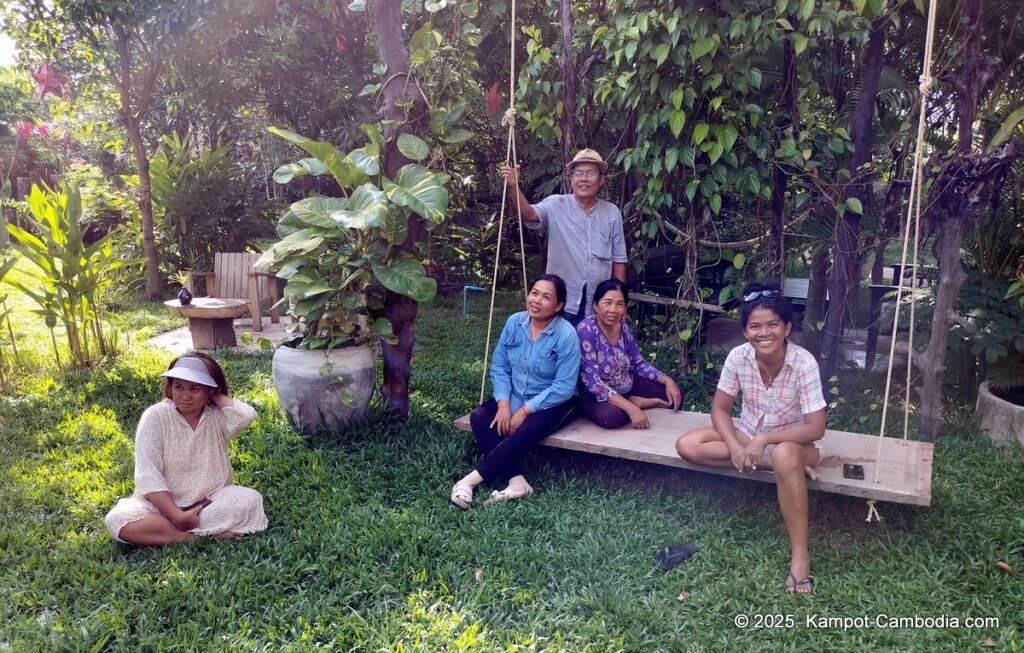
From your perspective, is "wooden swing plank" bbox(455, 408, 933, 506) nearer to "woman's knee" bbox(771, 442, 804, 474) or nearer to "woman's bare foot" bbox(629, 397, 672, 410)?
"woman's bare foot" bbox(629, 397, 672, 410)

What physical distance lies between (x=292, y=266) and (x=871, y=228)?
331cm

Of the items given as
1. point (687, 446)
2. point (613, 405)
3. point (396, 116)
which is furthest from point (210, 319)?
point (687, 446)

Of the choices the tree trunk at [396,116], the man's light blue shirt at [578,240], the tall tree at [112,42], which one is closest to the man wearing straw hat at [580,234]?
the man's light blue shirt at [578,240]

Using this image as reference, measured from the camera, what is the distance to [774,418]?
2.86 m

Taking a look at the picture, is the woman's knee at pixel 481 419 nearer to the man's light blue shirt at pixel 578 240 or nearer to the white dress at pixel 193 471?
the man's light blue shirt at pixel 578 240

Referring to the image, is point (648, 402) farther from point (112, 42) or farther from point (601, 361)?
point (112, 42)

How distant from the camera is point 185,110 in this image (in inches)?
359

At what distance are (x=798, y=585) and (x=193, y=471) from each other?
2.40m

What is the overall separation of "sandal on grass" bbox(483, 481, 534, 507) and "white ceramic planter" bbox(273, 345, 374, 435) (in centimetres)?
100

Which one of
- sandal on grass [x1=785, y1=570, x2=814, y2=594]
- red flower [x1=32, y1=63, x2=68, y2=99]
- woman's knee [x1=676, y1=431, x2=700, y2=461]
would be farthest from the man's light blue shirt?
red flower [x1=32, y1=63, x2=68, y2=99]

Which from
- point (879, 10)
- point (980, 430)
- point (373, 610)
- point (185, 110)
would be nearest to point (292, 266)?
point (373, 610)

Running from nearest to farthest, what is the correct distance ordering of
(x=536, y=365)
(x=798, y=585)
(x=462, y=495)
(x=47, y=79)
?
1. (x=798, y=585)
2. (x=462, y=495)
3. (x=536, y=365)
4. (x=47, y=79)

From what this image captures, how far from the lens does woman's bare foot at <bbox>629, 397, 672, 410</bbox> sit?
12.1 ft

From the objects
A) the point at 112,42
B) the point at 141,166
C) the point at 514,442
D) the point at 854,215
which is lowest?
the point at 514,442
